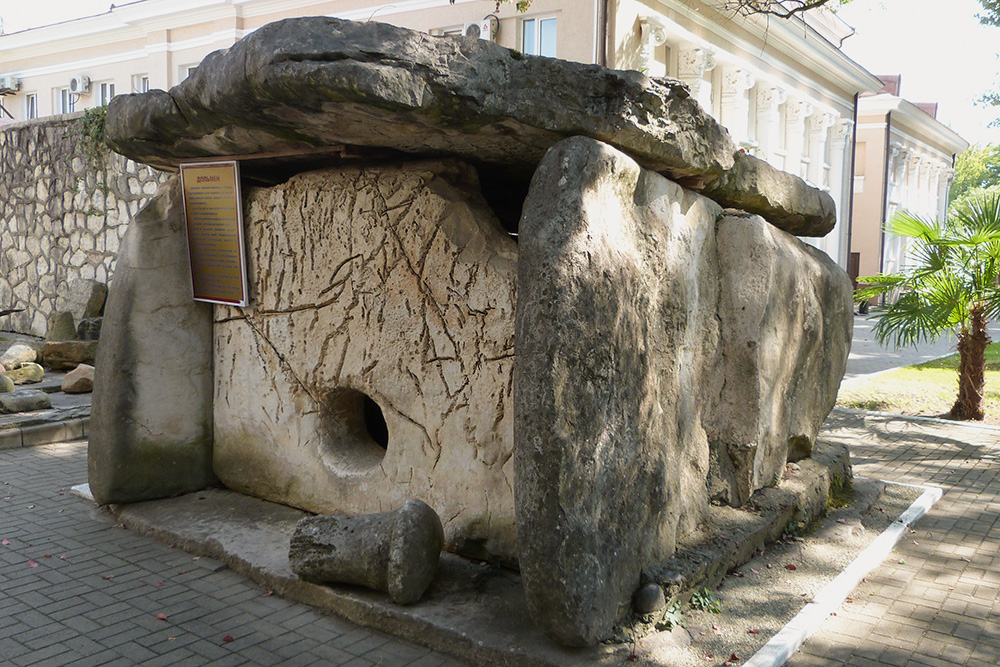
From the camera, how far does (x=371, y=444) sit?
195 inches

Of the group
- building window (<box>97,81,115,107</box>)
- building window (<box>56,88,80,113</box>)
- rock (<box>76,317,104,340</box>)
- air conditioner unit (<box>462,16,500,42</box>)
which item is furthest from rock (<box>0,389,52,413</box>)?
building window (<box>56,88,80,113</box>)

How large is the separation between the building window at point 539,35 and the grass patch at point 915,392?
22.4ft

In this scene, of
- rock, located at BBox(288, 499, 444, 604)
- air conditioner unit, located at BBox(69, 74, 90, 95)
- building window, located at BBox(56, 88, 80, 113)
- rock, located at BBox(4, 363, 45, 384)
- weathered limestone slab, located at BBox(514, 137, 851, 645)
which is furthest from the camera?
building window, located at BBox(56, 88, 80, 113)

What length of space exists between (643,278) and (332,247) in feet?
6.03

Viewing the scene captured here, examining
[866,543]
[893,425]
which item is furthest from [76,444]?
[893,425]

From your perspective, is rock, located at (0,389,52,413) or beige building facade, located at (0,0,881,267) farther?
beige building facade, located at (0,0,881,267)

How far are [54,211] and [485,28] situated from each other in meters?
6.85

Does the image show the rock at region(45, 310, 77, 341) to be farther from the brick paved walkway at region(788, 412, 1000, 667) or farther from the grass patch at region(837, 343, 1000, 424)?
the grass patch at region(837, 343, 1000, 424)

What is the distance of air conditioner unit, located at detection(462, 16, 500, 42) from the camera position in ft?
42.3

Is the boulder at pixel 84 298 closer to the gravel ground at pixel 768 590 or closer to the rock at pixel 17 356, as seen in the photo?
the rock at pixel 17 356

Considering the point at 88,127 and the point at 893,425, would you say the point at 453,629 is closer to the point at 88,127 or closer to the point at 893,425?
the point at 893,425

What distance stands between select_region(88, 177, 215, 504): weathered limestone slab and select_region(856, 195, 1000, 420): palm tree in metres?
6.51

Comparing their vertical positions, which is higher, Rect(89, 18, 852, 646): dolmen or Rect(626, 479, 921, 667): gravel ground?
Rect(89, 18, 852, 646): dolmen

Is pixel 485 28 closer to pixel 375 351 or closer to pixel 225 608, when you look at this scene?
pixel 375 351
